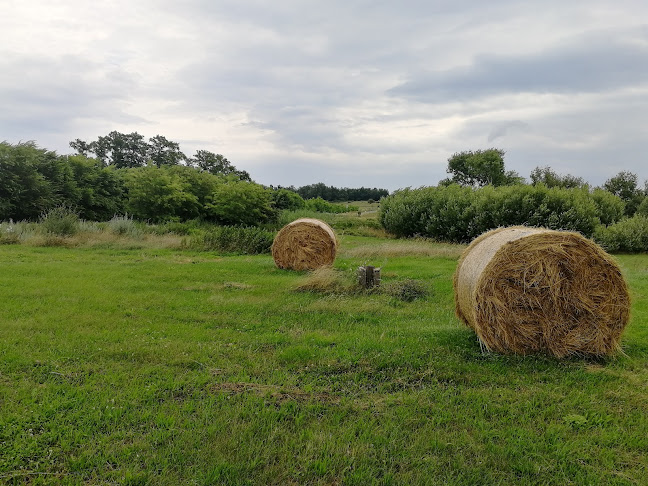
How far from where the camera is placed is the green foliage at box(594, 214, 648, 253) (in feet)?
77.2

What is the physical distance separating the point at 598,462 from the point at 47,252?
18.3m

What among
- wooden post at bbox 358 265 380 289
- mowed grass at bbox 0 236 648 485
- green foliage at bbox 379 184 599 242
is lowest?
mowed grass at bbox 0 236 648 485

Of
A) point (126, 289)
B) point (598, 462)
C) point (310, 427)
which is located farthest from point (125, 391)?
point (126, 289)

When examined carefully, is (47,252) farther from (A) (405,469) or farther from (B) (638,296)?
(B) (638,296)

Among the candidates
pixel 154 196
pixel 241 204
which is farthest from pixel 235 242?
pixel 154 196

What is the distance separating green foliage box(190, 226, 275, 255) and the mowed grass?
1059cm

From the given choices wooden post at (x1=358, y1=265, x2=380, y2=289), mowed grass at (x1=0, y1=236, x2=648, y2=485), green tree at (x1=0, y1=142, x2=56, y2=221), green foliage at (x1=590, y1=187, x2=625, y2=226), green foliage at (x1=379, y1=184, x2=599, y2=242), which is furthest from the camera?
green foliage at (x1=590, y1=187, x2=625, y2=226)

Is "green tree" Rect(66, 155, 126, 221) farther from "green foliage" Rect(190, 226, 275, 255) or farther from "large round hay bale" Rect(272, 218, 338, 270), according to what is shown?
"large round hay bale" Rect(272, 218, 338, 270)

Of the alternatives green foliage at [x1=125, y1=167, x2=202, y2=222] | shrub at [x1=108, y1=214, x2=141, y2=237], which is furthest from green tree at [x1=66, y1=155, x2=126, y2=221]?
shrub at [x1=108, y1=214, x2=141, y2=237]

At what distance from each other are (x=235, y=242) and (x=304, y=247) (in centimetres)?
587

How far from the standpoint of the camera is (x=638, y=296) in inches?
365

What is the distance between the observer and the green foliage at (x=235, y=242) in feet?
61.6

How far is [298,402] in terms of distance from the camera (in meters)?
4.45

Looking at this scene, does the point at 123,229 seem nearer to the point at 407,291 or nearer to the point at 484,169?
the point at 407,291
